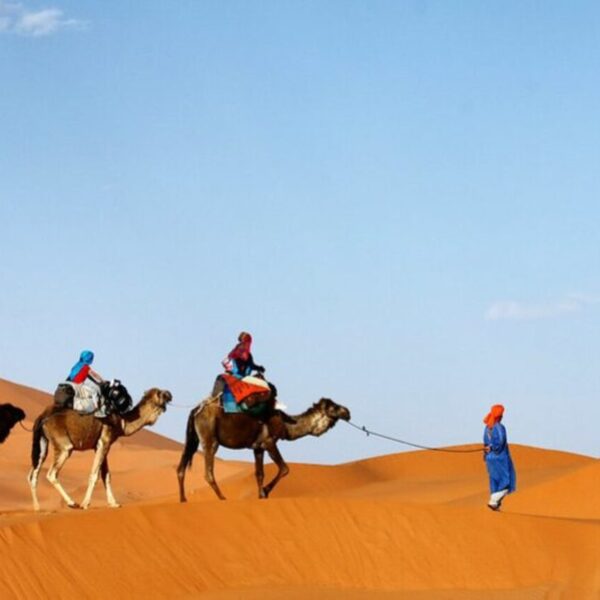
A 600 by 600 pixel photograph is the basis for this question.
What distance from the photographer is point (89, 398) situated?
75.3 feet

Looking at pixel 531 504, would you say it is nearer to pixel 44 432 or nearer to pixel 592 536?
pixel 592 536

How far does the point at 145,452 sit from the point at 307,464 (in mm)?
13230

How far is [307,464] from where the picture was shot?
39.1m

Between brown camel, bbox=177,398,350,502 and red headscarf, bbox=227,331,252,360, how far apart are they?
746 mm

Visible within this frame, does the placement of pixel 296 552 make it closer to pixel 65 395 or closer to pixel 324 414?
pixel 324 414

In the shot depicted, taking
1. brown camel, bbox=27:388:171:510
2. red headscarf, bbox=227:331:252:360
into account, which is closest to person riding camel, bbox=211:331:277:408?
red headscarf, bbox=227:331:252:360

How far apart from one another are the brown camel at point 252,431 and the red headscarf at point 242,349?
0.75 metres

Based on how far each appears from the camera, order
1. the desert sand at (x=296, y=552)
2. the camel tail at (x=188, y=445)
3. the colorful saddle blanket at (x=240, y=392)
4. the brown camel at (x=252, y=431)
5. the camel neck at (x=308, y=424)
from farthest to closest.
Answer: the camel neck at (x=308, y=424), the camel tail at (x=188, y=445), the brown camel at (x=252, y=431), the colorful saddle blanket at (x=240, y=392), the desert sand at (x=296, y=552)

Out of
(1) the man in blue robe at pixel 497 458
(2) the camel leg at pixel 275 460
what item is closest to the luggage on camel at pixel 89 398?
(2) the camel leg at pixel 275 460

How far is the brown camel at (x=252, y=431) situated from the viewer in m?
21.7

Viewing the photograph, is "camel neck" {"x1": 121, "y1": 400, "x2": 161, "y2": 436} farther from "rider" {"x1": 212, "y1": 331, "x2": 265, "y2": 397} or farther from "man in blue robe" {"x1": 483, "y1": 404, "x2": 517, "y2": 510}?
"man in blue robe" {"x1": 483, "y1": 404, "x2": 517, "y2": 510}

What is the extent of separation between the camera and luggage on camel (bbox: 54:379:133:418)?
2295 cm

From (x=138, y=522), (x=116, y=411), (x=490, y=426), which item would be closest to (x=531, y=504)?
(x=490, y=426)

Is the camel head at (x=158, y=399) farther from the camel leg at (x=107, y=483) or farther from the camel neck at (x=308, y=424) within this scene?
the camel neck at (x=308, y=424)
